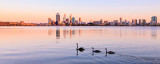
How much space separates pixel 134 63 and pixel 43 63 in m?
11.2

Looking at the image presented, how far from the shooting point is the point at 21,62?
21422 millimetres

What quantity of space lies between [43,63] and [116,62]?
9.17 meters

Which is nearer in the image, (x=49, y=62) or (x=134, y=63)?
(x=134, y=63)

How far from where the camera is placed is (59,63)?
2084cm

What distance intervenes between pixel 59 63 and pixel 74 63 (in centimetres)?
192

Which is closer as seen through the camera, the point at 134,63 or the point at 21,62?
the point at 134,63

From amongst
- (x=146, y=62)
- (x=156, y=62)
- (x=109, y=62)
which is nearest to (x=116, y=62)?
(x=109, y=62)

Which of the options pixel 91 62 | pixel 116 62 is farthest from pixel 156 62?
pixel 91 62

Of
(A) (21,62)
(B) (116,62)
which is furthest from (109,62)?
(A) (21,62)

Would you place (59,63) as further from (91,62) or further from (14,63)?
(14,63)

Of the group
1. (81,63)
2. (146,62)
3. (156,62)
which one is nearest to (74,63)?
(81,63)

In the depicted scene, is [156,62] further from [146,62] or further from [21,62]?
[21,62]

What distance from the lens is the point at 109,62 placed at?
20688 mm

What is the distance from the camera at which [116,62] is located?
2053 cm
